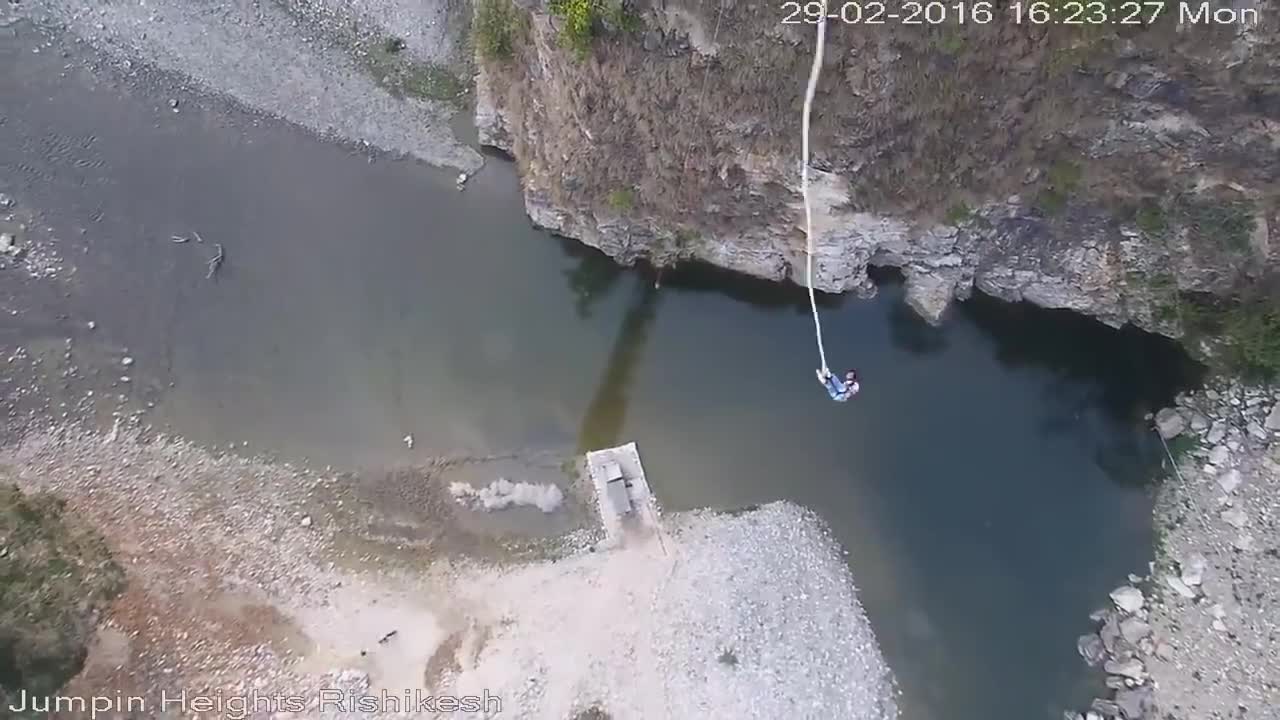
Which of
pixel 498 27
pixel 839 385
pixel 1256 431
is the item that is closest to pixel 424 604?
pixel 839 385

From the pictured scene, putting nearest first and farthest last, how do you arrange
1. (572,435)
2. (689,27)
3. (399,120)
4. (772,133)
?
(689,27) → (772,133) → (572,435) → (399,120)

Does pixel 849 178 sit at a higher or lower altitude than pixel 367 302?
higher

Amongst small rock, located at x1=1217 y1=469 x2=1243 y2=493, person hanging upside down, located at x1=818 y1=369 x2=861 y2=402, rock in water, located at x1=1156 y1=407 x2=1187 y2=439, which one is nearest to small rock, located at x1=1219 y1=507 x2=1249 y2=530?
small rock, located at x1=1217 y1=469 x2=1243 y2=493

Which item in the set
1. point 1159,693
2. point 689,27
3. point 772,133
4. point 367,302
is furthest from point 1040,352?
point 367,302

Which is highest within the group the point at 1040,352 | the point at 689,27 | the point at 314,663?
the point at 689,27

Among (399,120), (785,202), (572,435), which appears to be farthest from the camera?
(399,120)

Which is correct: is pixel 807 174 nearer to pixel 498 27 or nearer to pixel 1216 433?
pixel 498 27

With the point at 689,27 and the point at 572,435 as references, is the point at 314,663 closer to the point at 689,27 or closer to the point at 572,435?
the point at 572,435
